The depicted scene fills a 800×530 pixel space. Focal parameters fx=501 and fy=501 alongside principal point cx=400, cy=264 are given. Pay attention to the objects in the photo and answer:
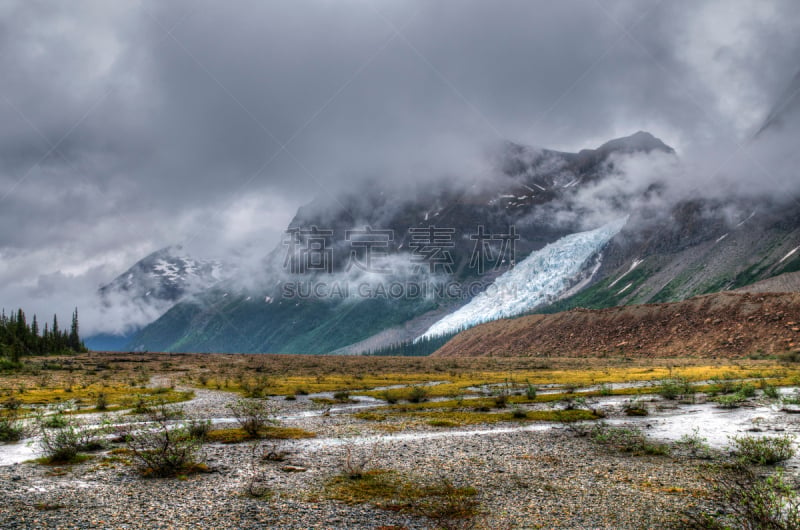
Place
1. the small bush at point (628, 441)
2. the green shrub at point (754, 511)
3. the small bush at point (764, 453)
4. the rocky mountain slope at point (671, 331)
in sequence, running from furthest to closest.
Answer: the rocky mountain slope at point (671, 331) → the small bush at point (628, 441) → the small bush at point (764, 453) → the green shrub at point (754, 511)

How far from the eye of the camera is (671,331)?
114 m

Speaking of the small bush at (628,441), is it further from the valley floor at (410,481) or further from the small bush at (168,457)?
the small bush at (168,457)

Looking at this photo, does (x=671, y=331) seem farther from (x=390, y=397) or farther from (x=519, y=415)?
(x=519, y=415)

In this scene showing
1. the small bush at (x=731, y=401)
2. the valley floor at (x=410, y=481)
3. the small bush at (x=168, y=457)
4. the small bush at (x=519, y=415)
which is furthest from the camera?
the small bush at (x=731, y=401)

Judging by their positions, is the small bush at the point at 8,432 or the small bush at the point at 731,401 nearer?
the small bush at the point at 8,432

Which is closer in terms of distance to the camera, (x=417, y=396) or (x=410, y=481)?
(x=410, y=481)

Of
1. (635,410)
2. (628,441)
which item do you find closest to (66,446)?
(628,441)

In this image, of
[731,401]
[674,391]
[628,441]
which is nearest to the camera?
[628,441]

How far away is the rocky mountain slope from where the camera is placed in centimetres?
9581

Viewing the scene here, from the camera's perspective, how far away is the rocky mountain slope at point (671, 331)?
9581 centimetres

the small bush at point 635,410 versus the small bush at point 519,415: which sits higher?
the small bush at point 519,415

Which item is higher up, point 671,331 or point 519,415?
point 671,331

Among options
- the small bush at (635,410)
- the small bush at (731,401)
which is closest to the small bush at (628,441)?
the small bush at (635,410)

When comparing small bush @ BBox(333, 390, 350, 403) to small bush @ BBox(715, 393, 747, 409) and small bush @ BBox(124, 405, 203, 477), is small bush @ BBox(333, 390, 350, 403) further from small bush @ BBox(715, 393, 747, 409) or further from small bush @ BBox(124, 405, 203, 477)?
small bush @ BBox(715, 393, 747, 409)
